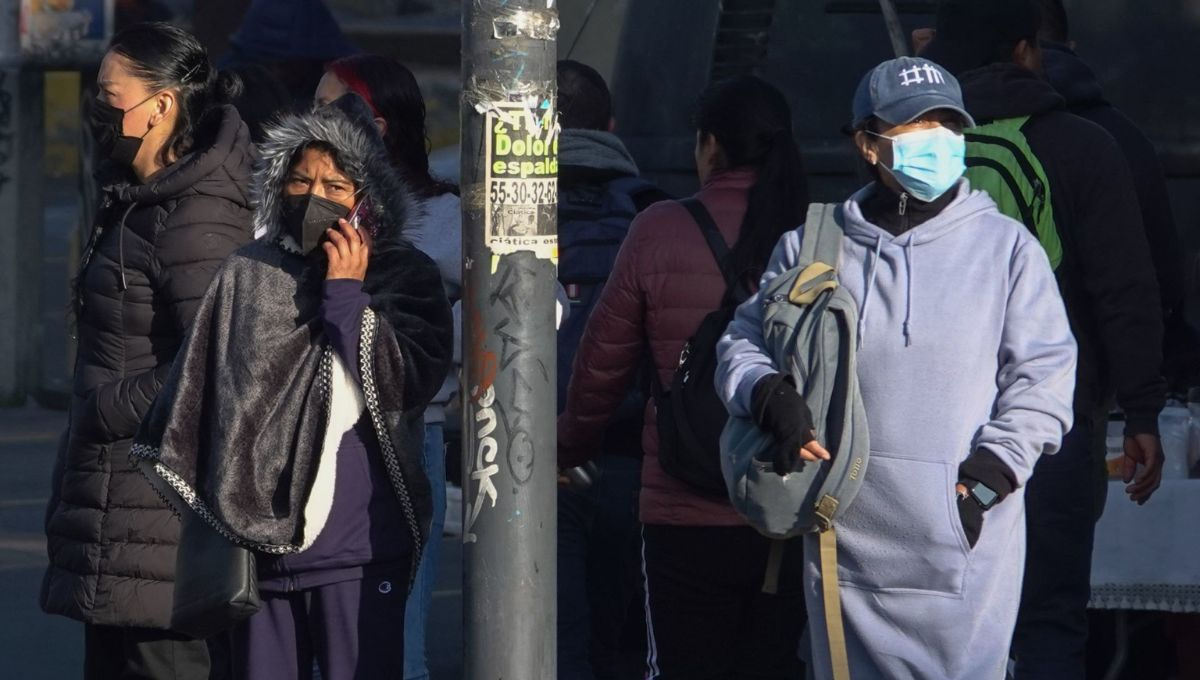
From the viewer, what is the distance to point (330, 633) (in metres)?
3.74

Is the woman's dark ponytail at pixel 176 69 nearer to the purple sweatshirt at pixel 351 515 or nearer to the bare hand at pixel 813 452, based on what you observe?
the purple sweatshirt at pixel 351 515

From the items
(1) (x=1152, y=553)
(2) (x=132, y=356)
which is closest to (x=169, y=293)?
(2) (x=132, y=356)

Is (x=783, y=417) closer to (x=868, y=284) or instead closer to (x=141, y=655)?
(x=868, y=284)

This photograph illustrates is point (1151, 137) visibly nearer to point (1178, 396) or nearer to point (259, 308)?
point (1178, 396)

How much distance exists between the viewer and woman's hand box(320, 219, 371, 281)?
3717mm

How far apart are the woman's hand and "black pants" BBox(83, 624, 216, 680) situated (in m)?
1.11

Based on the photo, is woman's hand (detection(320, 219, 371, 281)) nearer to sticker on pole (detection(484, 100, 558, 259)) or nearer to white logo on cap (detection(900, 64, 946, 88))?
sticker on pole (detection(484, 100, 558, 259))

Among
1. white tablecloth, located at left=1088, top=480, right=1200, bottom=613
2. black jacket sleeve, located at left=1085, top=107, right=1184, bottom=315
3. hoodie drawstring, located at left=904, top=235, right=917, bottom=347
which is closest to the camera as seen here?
hoodie drawstring, located at left=904, top=235, right=917, bottom=347

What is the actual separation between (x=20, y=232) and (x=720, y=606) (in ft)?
23.1

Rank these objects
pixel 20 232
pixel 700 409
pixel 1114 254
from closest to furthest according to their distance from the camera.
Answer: pixel 700 409 → pixel 1114 254 → pixel 20 232

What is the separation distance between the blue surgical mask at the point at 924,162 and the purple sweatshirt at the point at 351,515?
106cm

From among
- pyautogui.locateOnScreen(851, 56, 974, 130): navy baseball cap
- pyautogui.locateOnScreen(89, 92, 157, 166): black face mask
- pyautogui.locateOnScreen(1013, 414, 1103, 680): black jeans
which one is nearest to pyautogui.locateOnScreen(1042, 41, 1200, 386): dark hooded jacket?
pyautogui.locateOnScreen(1013, 414, 1103, 680): black jeans

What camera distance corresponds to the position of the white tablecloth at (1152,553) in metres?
4.98

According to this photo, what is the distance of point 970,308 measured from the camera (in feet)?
11.4
